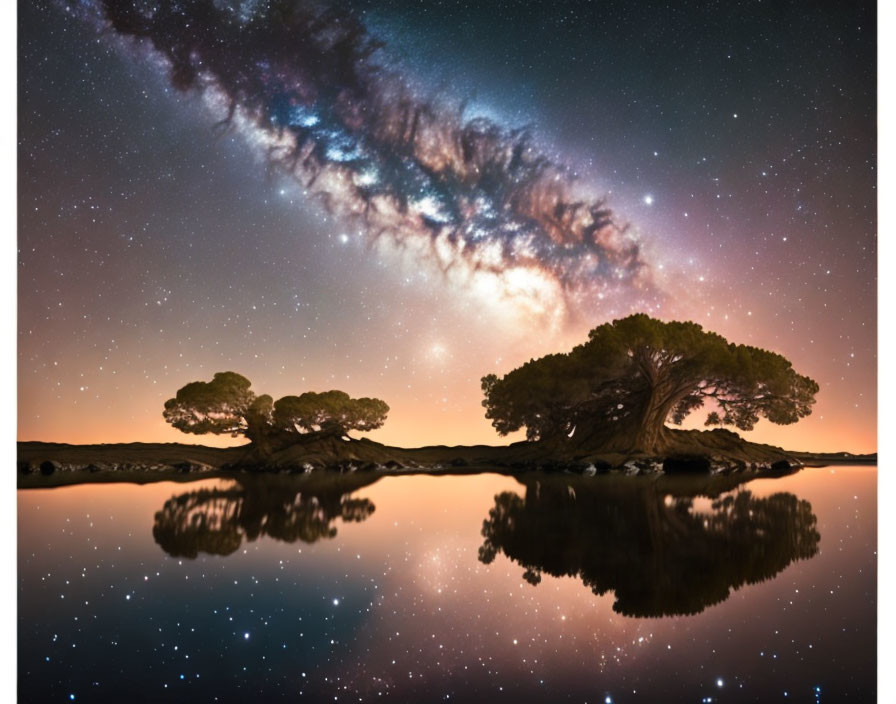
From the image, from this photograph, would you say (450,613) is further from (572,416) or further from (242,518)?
(572,416)

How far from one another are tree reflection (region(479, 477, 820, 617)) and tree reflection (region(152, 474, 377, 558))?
4.95 ft

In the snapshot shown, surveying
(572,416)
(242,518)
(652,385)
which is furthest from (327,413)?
(242,518)

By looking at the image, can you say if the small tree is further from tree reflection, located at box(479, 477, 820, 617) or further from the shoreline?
tree reflection, located at box(479, 477, 820, 617)

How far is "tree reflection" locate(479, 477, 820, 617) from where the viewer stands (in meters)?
2.83

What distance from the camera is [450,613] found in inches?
99.5

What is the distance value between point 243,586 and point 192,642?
2.41ft

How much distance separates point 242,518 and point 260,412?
15.8m

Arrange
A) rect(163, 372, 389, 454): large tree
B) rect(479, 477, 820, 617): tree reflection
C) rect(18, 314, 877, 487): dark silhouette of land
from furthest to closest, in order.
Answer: rect(163, 372, 389, 454): large tree
rect(18, 314, 877, 487): dark silhouette of land
rect(479, 477, 820, 617): tree reflection

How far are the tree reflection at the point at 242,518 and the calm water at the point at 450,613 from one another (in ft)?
0.19

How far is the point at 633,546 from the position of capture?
385 centimetres

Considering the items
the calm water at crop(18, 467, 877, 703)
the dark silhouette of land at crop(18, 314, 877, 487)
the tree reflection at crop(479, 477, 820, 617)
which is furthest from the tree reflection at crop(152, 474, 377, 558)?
the dark silhouette of land at crop(18, 314, 877, 487)

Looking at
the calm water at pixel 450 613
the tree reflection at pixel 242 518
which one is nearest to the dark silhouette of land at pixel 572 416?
the tree reflection at pixel 242 518

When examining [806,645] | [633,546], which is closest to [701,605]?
[806,645]
